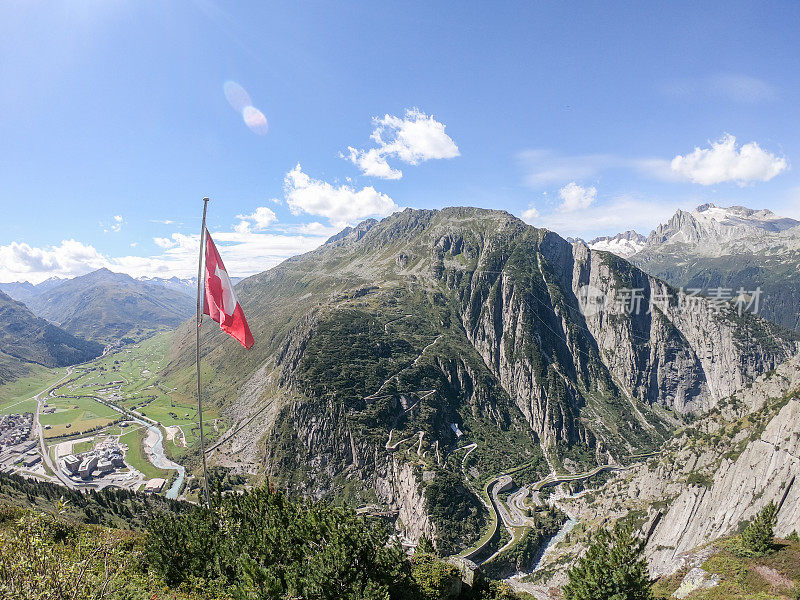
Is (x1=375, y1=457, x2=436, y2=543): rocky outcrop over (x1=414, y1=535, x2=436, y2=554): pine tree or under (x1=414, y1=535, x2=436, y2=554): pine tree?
under

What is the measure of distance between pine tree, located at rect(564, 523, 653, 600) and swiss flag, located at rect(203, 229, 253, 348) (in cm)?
3993

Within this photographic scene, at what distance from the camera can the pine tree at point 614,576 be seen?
33719 mm

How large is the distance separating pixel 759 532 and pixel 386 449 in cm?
14384

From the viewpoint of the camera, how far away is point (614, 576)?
111 feet

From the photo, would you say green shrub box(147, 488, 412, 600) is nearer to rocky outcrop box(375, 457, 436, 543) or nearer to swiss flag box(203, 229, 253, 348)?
swiss flag box(203, 229, 253, 348)

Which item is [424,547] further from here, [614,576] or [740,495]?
[740,495]

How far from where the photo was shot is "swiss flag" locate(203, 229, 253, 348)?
2536cm

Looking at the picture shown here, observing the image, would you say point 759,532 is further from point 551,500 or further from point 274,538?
point 551,500

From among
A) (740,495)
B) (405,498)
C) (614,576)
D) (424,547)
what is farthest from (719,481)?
(405,498)

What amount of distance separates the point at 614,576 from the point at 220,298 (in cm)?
4426

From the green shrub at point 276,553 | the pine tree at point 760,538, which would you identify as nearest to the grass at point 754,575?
the pine tree at point 760,538

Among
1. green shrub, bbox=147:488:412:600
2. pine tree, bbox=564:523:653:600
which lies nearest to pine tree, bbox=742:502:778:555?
pine tree, bbox=564:523:653:600

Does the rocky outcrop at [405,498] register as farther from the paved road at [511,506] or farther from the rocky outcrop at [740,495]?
the rocky outcrop at [740,495]

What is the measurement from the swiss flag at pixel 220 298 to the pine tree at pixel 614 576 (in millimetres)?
39930
